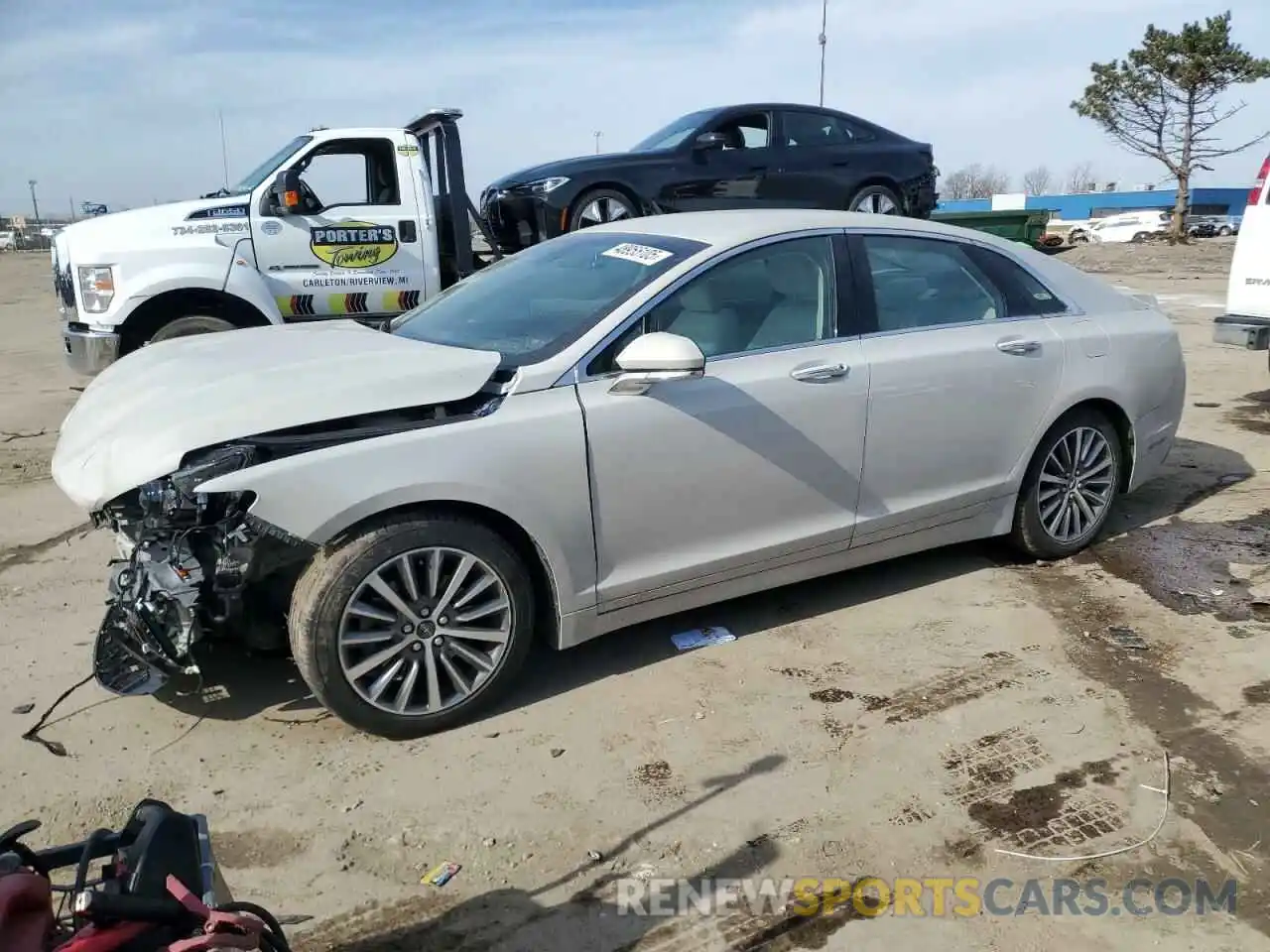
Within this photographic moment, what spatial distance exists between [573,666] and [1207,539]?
3.47m

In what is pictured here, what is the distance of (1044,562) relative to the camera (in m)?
4.91

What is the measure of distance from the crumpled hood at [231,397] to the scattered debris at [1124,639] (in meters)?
2.71

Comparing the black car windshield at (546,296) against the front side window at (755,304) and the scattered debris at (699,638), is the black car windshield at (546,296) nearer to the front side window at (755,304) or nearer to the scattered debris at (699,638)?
the front side window at (755,304)

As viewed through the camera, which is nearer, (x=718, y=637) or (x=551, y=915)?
(x=551, y=915)

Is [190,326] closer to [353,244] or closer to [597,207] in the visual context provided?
[353,244]

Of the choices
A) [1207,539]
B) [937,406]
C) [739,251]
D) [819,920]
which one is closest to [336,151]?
[739,251]

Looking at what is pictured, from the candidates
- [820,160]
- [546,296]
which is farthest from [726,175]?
[546,296]

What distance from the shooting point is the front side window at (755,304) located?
147 inches

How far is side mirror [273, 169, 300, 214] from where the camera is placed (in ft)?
25.3

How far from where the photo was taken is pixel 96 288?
732 cm

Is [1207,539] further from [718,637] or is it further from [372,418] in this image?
[372,418]

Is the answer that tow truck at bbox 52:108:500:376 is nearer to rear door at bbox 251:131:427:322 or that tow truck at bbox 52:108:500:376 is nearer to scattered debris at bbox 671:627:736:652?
rear door at bbox 251:131:427:322

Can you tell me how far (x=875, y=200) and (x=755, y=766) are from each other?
8243 mm

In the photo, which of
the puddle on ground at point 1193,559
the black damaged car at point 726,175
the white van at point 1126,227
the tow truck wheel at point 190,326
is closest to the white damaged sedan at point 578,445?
the puddle on ground at point 1193,559
